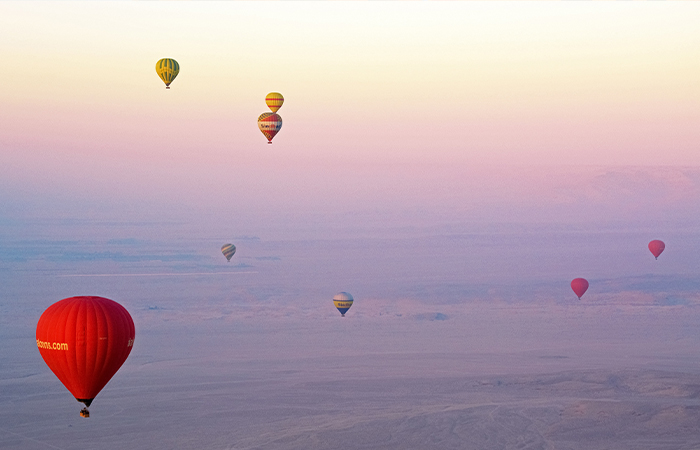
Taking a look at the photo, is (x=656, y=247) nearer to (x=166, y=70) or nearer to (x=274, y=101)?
(x=274, y=101)

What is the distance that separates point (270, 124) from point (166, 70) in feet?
35.6

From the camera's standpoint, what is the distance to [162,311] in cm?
18900

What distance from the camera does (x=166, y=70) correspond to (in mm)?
60219

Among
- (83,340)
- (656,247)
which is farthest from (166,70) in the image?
(656,247)

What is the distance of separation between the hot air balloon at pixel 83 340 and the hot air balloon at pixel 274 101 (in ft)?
114

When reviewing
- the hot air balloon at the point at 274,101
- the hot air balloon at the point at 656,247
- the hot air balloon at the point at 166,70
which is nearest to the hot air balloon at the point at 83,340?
the hot air balloon at the point at 166,70

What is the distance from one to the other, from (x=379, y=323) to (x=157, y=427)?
85730 mm

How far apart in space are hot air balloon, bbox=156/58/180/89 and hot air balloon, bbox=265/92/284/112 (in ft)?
31.8

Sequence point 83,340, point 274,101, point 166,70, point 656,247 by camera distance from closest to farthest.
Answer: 1. point 83,340
2. point 166,70
3. point 274,101
4. point 656,247

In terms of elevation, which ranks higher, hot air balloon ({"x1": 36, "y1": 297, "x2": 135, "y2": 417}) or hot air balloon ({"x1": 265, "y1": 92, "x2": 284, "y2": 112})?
hot air balloon ({"x1": 265, "y1": 92, "x2": 284, "y2": 112})

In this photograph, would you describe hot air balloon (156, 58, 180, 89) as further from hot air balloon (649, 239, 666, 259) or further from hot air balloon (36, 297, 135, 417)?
hot air balloon (649, 239, 666, 259)

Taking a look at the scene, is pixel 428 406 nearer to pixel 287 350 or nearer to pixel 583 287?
pixel 583 287

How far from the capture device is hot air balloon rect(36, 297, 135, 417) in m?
35.2

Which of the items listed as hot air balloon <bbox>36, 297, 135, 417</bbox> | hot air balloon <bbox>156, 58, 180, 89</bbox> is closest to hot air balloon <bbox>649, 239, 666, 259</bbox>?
hot air balloon <bbox>156, 58, 180, 89</bbox>
